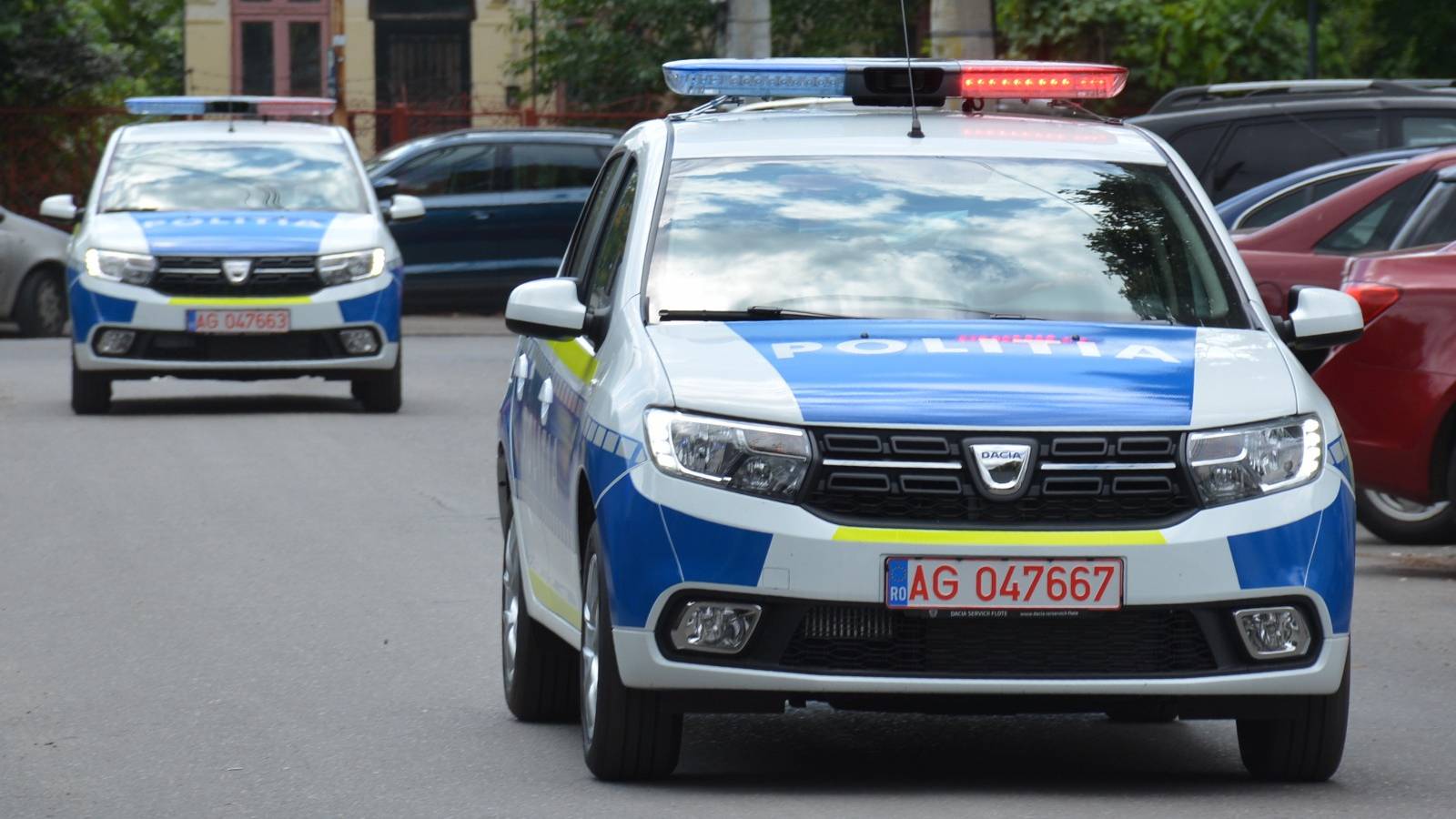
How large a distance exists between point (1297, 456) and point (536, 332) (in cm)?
186

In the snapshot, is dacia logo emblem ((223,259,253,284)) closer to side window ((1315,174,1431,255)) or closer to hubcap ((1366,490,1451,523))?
side window ((1315,174,1431,255))

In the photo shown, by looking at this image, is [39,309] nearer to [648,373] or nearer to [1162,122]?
[1162,122]

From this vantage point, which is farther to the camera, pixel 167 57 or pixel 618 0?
pixel 167 57

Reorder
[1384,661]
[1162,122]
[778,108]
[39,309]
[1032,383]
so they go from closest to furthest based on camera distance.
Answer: [1032,383]
[778,108]
[1384,661]
[1162,122]
[39,309]

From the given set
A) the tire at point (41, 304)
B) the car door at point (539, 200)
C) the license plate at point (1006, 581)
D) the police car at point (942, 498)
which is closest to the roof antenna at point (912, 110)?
the police car at point (942, 498)

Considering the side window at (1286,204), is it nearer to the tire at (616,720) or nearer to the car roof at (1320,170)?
the car roof at (1320,170)

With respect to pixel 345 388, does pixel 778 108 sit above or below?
above

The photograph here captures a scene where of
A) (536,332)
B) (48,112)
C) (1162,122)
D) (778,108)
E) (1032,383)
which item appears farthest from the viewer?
(48,112)

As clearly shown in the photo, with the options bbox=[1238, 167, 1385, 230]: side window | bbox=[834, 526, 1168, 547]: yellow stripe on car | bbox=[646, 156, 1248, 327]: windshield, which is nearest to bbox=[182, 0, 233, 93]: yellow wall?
bbox=[1238, 167, 1385, 230]: side window

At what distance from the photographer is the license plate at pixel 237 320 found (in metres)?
17.1

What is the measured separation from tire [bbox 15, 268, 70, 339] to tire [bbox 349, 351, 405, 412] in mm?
9083

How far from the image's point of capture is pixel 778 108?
8219mm

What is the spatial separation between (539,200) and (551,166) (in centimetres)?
40

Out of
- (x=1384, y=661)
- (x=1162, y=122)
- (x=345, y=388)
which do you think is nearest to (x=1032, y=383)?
(x=1384, y=661)
